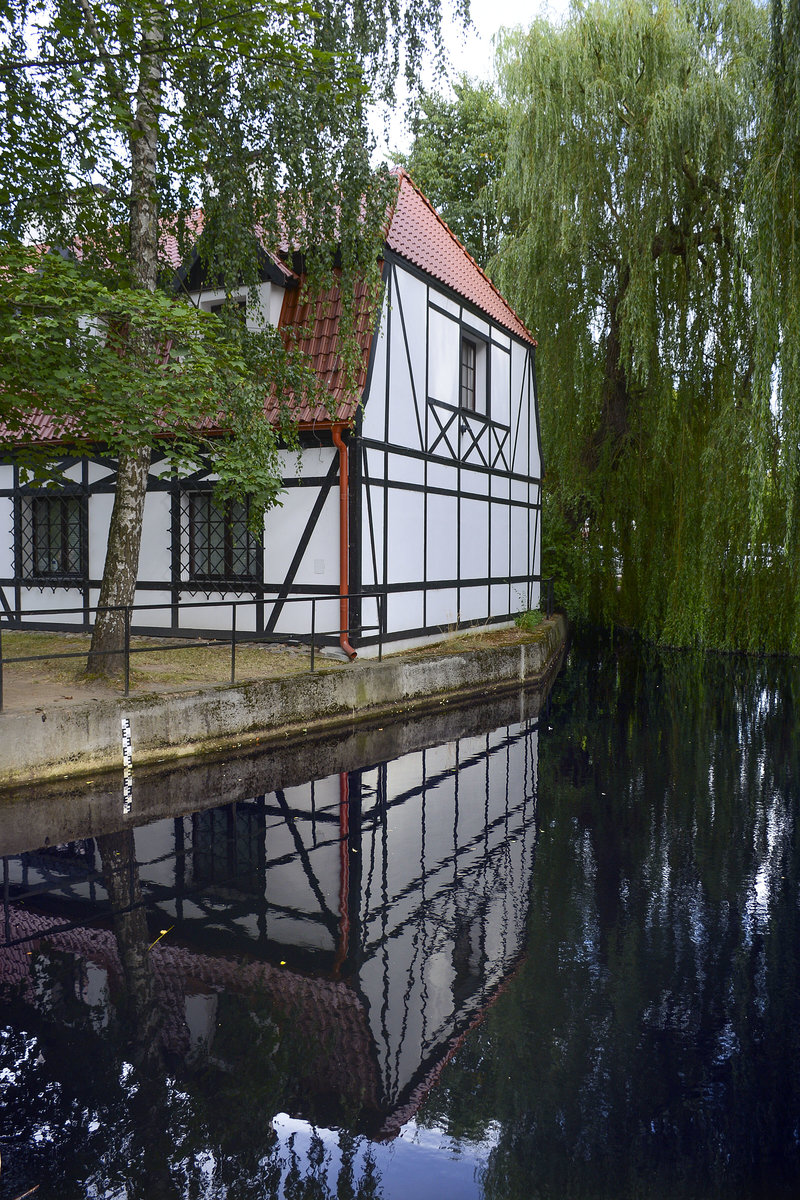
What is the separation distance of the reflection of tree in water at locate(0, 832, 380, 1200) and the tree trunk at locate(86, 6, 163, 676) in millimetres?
6014

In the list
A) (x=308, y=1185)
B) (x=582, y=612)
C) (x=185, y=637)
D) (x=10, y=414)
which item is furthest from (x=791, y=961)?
(x=582, y=612)

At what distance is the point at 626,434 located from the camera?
68.3 ft

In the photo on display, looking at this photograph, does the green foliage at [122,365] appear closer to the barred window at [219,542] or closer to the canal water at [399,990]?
the barred window at [219,542]

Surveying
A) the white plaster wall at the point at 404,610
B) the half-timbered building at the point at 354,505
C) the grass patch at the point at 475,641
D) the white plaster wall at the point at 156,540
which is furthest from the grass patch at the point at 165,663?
the grass patch at the point at 475,641

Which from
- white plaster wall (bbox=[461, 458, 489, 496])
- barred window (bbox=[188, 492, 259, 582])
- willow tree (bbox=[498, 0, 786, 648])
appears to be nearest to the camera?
barred window (bbox=[188, 492, 259, 582])

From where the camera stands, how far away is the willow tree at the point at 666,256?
1669 cm

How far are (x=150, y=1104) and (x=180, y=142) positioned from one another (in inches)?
383

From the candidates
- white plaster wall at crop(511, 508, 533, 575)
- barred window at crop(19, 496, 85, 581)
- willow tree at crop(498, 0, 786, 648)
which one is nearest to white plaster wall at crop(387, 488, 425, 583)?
white plaster wall at crop(511, 508, 533, 575)

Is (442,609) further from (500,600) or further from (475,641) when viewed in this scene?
(500,600)

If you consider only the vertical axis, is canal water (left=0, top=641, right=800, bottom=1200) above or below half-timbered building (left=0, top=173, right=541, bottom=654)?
below

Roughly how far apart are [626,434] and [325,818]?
51.9 ft

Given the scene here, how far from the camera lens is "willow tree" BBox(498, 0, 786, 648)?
16.7 metres

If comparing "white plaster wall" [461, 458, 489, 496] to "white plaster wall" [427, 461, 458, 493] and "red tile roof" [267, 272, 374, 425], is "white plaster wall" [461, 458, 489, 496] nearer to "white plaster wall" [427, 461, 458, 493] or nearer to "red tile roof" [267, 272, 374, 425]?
"white plaster wall" [427, 461, 458, 493]

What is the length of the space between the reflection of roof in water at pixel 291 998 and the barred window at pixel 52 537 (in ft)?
35.1
